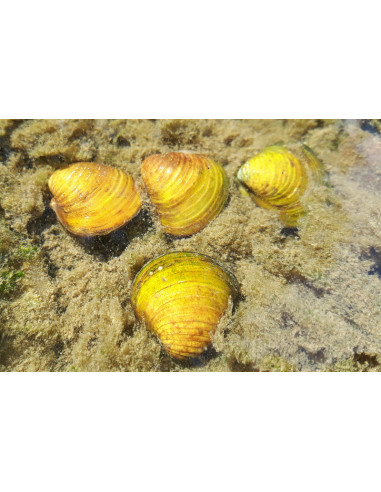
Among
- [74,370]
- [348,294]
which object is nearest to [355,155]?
[348,294]

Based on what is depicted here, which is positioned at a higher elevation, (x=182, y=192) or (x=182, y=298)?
(x=182, y=192)

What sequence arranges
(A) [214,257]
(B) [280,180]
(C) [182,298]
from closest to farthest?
1. (C) [182,298]
2. (A) [214,257]
3. (B) [280,180]

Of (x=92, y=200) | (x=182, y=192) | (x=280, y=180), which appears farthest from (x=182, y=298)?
(x=280, y=180)

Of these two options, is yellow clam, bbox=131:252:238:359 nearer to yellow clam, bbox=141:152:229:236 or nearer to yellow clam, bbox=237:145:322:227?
yellow clam, bbox=141:152:229:236

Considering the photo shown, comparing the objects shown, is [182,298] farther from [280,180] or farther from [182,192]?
[280,180]

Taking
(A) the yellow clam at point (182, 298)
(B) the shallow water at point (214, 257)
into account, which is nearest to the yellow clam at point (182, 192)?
(B) the shallow water at point (214, 257)

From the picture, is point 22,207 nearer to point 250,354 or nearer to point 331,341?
point 250,354

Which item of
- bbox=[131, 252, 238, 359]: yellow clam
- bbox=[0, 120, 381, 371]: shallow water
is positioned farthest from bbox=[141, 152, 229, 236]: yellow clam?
bbox=[131, 252, 238, 359]: yellow clam
